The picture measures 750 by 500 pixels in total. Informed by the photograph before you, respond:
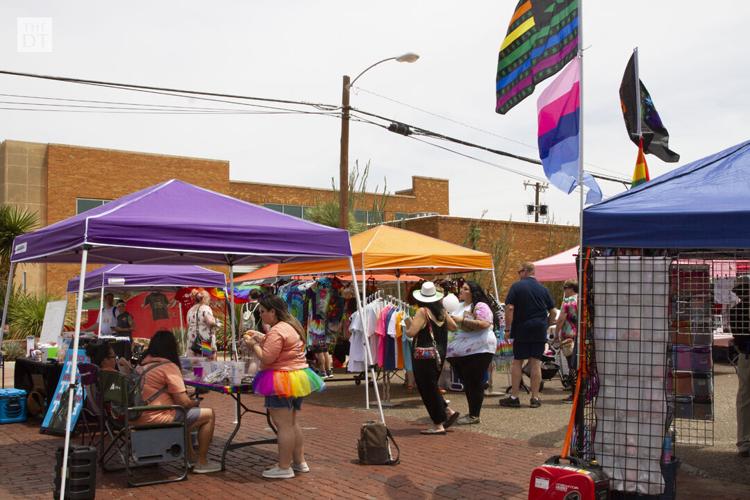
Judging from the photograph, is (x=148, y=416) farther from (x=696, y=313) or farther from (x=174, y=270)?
(x=174, y=270)

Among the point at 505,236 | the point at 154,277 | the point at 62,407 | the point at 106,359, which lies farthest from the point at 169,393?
the point at 505,236

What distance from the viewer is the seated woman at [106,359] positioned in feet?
25.8

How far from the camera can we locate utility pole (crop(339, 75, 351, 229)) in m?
16.8

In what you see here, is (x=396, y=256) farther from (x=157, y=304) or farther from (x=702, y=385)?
(x=157, y=304)

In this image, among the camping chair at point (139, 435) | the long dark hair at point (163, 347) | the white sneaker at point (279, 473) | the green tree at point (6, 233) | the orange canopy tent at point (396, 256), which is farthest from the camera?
the green tree at point (6, 233)

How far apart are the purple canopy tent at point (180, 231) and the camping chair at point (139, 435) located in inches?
18.9

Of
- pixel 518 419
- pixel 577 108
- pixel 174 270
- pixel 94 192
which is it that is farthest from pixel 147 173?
pixel 577 108

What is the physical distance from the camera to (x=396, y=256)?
11.9 meters

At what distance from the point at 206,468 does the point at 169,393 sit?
0.87 meters

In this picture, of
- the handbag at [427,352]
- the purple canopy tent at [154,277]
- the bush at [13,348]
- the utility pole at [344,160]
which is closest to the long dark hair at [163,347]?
the handbag at [427,352]

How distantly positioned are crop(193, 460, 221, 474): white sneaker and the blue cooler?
14.4ft

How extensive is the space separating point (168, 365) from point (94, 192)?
24.2 meters

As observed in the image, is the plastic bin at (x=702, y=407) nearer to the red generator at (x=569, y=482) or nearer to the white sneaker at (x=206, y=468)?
the red generator at (x=569, y=482)

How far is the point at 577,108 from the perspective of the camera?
610cm
